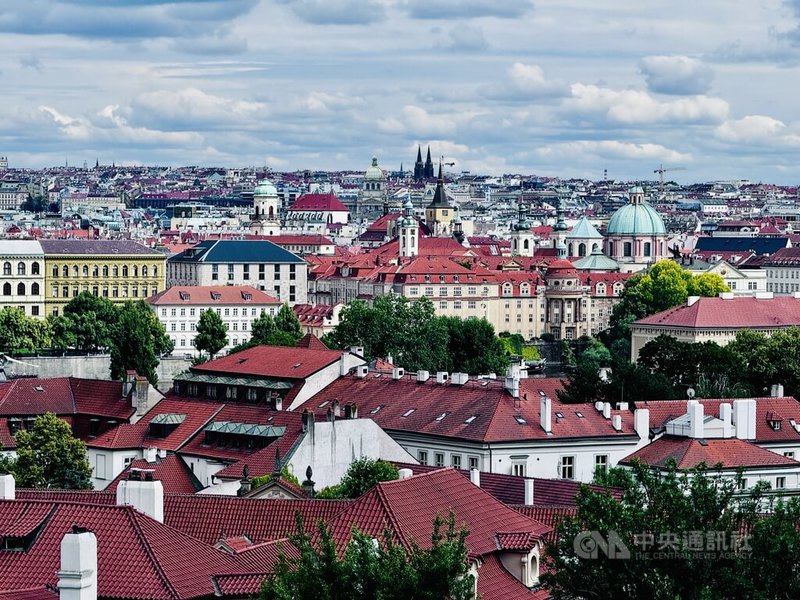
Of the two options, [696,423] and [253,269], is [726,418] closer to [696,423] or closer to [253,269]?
[696,423]

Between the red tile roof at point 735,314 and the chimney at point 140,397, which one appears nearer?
the chimney at point 140,397

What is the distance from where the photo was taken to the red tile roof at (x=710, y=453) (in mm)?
52094

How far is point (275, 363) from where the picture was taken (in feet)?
227

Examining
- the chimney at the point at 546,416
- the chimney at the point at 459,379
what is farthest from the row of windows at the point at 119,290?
the chimney at the point at 546,416

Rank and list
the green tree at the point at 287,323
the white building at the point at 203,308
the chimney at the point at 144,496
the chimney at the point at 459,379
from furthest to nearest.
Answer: the white building at the point at 203,308 → the green tree at the point at 287,323 → the chimney at the point at 459,379 → the chimney at the point at 144,496

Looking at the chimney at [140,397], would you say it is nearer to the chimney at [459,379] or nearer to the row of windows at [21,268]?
the chimney at [459,379]

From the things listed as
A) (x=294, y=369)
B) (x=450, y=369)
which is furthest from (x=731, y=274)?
(x=294, y=369)

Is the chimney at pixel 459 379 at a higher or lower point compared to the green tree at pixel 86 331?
higher

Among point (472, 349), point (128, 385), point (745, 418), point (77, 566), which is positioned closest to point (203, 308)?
point (472, 349)

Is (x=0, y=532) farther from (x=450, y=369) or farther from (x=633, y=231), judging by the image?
(x=633, y=231)

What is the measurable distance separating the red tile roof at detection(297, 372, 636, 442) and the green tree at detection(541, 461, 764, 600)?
33563 millimetres

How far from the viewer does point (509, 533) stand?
30.7m

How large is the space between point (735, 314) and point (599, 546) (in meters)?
97.7

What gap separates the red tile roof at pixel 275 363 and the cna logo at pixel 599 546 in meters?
41.8
